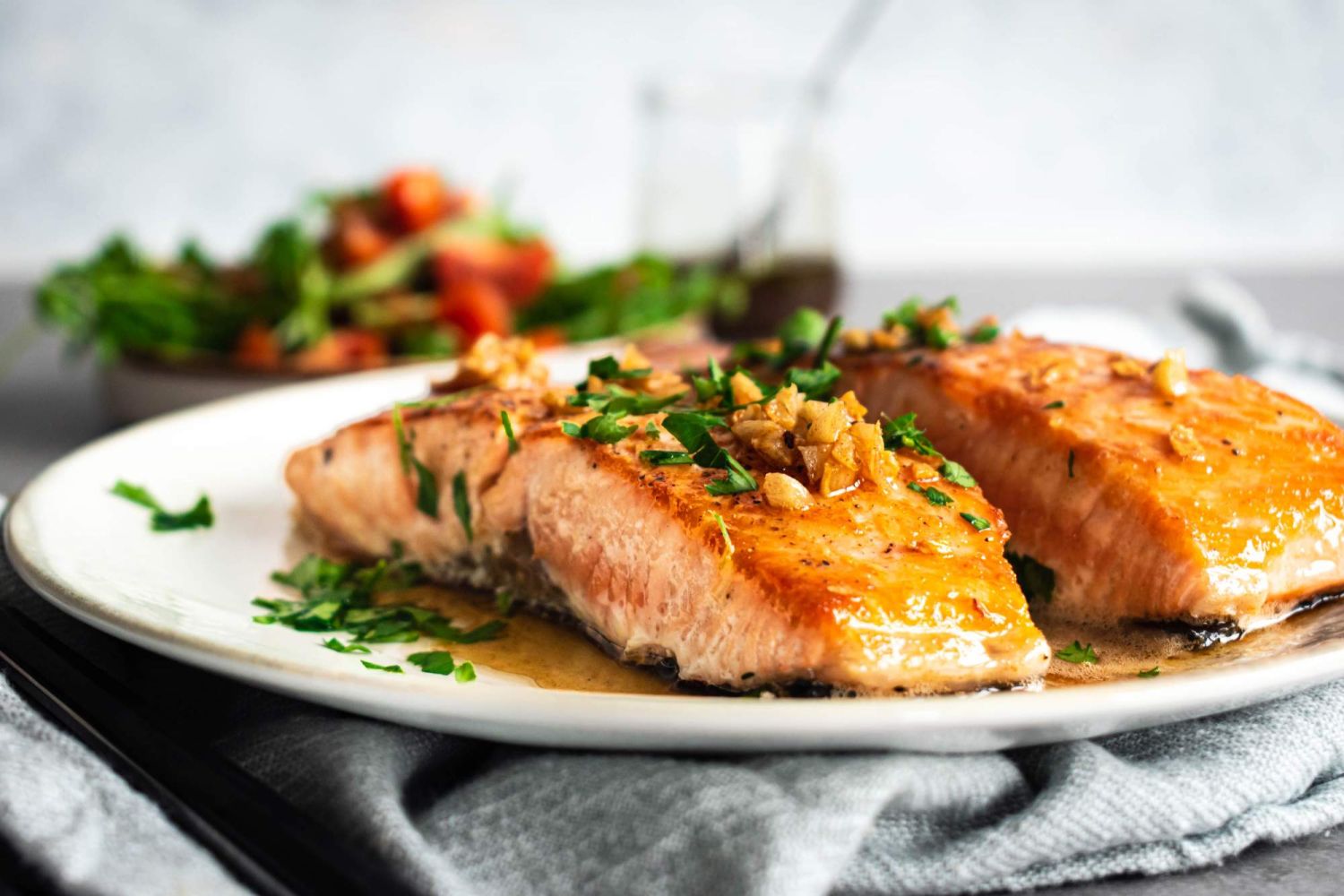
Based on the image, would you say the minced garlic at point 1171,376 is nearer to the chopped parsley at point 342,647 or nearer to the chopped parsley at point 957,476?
the chopped parsley at point 957,476

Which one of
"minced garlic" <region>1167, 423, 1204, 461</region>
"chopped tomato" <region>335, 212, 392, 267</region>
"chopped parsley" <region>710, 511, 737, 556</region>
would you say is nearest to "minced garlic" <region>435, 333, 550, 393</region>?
"chopped parsley" <region>710, 511, 737, 556</region>

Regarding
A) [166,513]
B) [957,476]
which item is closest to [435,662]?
[957,476]

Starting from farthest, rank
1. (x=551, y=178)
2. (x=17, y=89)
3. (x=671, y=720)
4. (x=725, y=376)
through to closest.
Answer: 1. (x=551, y=178)
2. (x=17, y=89)
3. (x=725, y=376)
4. (x=671, y=720)

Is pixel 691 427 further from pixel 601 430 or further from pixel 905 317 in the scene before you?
pixel 905 317

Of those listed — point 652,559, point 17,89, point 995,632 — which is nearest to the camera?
point 995,632

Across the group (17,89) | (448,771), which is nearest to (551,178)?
(17,89)

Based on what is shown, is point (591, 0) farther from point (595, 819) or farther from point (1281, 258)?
point (595, 819)
